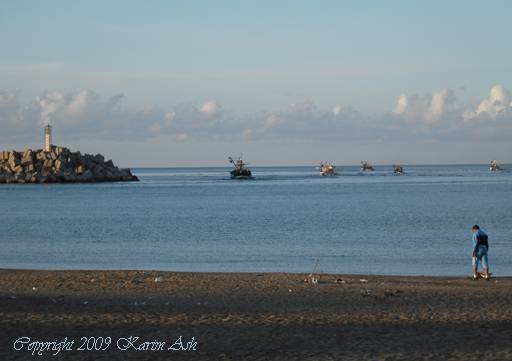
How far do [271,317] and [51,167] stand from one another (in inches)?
4360

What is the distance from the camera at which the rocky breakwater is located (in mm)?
119812

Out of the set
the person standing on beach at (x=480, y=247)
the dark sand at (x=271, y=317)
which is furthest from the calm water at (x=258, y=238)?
the dark sand at (x=271, y=317)

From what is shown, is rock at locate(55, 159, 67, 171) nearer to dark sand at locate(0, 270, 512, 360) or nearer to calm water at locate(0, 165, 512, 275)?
calm water at locate(0, 165, 512, 275)

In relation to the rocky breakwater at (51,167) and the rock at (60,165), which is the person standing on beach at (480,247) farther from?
the rock at (60,165)

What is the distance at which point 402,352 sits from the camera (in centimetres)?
1123

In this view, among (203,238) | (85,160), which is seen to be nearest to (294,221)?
(203,238)

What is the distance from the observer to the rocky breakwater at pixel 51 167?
120 m

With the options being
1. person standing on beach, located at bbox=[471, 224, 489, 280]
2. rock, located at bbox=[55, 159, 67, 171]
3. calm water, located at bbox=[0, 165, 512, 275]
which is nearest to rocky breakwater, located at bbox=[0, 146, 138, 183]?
rock, located at bbox=[55, 159, 67, 171]

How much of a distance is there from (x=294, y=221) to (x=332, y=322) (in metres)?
37.7

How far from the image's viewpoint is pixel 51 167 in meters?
121

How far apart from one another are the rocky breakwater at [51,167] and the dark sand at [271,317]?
102 metres

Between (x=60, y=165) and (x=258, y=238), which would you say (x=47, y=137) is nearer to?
(x=60, y=165)

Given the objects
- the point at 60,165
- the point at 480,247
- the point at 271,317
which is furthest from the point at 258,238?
the point at 60,165

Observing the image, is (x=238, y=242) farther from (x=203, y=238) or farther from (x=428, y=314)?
(x=428, y=314)
